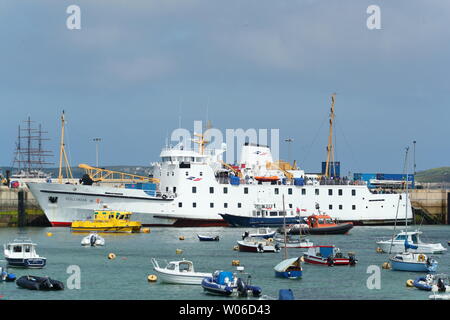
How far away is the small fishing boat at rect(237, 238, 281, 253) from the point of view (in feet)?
171

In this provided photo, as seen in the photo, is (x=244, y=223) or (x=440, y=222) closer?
(x=244, y=223)

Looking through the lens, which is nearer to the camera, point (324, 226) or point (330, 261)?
point (330, 261)

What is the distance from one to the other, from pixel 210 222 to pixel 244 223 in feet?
11.6

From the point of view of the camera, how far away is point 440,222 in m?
89.3

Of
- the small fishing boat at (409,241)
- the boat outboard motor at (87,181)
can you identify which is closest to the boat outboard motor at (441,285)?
the small fishing boat at (409,241)

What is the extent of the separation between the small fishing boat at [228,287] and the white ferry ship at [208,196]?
123 feet

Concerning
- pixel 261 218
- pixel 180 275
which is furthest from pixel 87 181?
pixel 180 275

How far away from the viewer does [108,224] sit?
65875mm

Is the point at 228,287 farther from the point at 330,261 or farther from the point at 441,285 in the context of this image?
the point at 330,261

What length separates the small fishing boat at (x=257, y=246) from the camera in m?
52.0

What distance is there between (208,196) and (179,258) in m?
25.7

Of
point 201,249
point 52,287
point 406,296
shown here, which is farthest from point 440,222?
point 52,287
